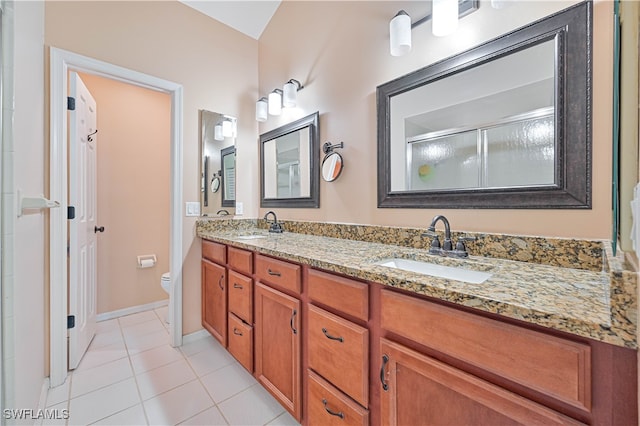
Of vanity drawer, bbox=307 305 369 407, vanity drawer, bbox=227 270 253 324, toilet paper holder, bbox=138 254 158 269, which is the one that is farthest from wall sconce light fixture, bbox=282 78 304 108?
toilet paper holder, bbox=138 254 158 269

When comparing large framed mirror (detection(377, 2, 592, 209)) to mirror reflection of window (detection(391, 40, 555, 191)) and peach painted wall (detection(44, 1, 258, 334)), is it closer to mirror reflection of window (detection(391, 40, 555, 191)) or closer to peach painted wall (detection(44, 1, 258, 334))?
mirror reflection of window (detection(391, 40, 555, 191))

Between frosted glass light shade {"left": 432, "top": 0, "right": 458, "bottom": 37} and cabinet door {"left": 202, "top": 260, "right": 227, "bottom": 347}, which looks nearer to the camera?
frosted glass light shade {"left": 432, "top": 0, "right": 458, "bottom": 37}

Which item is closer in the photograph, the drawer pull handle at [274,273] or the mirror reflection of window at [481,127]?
the mirror reflection of window at [481,127]

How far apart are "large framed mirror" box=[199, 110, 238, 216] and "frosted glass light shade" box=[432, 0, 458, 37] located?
1855mm

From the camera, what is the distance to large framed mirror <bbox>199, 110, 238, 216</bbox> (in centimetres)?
231

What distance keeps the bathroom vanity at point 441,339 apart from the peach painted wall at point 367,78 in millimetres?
160

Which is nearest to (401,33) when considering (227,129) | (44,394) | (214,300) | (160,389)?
(227,129)

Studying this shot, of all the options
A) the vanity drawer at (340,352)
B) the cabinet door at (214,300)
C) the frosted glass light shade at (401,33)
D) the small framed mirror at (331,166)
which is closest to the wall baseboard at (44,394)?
the cabinet door at (214,300)

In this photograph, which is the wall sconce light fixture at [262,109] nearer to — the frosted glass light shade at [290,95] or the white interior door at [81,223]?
the frosted glass light shade at [290,95]

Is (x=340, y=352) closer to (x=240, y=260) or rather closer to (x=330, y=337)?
(x=330, y=337)

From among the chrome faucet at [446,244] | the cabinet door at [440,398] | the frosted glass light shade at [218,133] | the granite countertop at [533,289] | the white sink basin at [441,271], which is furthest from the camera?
the frosted glass light shade at [218,133]

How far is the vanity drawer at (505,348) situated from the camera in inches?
21.3

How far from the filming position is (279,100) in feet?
7.43

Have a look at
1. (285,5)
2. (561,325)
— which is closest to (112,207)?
(285,5)
